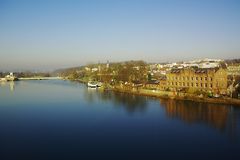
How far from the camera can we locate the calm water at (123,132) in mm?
6043

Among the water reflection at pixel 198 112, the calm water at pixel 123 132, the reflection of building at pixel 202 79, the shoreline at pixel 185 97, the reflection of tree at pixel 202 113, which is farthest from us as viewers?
the reflection of building at pixel 202 79

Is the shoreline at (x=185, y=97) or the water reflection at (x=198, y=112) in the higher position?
the shoreline at (x=185, y=97)

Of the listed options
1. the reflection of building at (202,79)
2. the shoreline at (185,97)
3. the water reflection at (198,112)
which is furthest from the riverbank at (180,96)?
the reflection of building at (202,79)

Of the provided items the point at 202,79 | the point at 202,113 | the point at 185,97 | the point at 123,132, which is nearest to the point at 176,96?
the point at 185,97

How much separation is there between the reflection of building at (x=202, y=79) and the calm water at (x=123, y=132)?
200 centimetres

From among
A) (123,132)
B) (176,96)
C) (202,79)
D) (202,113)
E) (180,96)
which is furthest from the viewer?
(202,79)

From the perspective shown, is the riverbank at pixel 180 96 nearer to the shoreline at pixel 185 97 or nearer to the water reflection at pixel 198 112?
the shoreline at pixel 185 97

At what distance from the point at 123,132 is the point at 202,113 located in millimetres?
3281

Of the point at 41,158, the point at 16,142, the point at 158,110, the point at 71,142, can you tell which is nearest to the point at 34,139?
the point at 16,142

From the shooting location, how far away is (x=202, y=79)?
43.9ft

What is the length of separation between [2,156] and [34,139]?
1229 millimetres

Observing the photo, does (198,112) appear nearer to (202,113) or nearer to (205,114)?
(202,113)

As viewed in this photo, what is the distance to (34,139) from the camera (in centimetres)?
707

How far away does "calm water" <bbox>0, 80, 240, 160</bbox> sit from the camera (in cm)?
604
